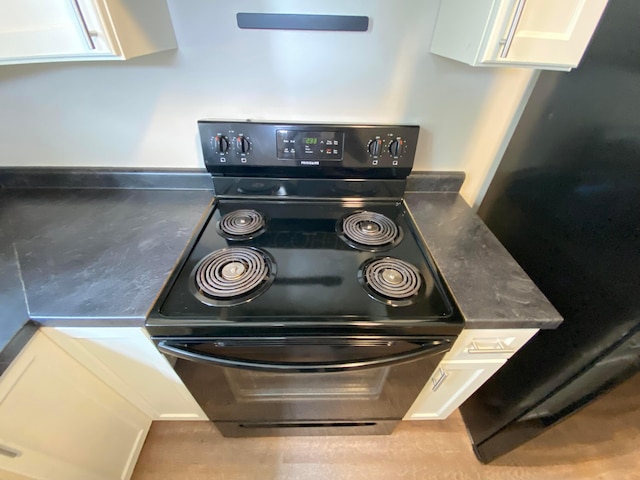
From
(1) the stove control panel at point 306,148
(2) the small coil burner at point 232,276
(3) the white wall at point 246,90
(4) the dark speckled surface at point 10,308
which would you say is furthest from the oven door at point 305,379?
(3) the white wall at point 246,90

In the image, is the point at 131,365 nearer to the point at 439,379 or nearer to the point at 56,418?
the point at 56,418

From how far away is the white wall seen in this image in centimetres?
86

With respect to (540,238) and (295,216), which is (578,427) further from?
(295,216)

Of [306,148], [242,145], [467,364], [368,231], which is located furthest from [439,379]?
[242,145]

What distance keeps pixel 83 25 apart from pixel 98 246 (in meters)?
0.56

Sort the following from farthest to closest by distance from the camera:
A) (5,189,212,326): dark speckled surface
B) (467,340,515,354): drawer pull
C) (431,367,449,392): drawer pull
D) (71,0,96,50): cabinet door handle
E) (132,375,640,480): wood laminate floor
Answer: (132,375,640,480): wood laminate floor
(431,367,449,392): drawer pull
(467,340,515,354): drawer pull
(5,189,212,326): dark speckled surface
(71,0,96,50): cabinet door handle

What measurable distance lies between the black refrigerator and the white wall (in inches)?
7.8

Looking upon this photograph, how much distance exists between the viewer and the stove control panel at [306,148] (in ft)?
3.15

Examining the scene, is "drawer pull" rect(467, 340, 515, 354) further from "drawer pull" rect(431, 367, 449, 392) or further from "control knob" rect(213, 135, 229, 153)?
"control knob" rect(213, 135, 229, 153)

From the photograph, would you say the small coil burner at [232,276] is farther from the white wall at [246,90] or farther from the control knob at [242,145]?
the white wall at [246,90]

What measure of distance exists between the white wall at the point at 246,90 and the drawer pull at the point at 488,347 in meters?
0.69

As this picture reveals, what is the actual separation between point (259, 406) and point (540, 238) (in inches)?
42.1

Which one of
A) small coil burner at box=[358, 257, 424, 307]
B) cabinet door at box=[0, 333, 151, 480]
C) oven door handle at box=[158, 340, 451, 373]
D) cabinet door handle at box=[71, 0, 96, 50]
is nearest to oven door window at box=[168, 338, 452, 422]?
oven door handle at box=[158, 340, 451, 373]

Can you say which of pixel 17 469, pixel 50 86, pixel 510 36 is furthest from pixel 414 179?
pixel 17 469
